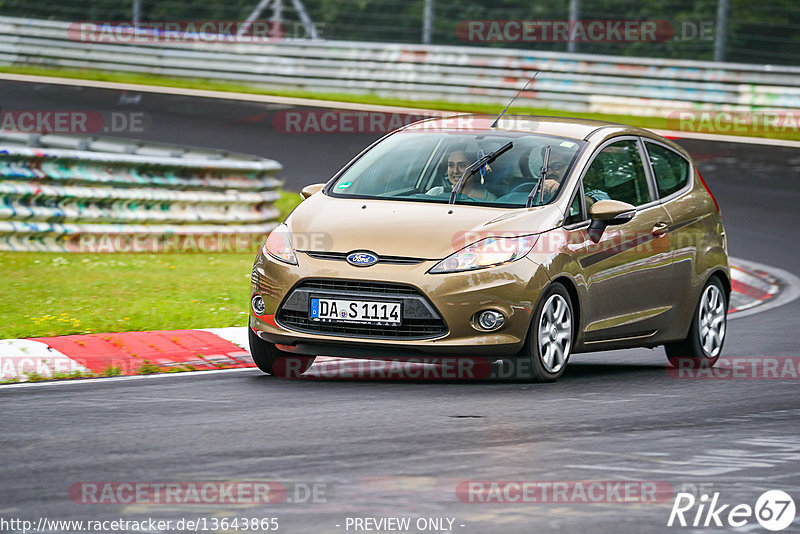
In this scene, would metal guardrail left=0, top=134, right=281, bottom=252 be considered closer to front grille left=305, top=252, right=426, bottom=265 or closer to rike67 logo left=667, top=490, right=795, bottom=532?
front grille left=305, top=252, right=426, bottom=265

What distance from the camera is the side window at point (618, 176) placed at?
31.4 feet

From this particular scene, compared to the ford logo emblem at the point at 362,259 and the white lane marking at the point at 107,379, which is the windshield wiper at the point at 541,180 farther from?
the white lane marking at the point at 107,379

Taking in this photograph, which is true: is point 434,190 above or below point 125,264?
above

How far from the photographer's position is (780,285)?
48.5 ft

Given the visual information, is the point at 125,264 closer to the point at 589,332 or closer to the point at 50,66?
the point at 589,332

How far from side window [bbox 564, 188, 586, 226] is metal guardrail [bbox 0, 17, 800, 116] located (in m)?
15.5

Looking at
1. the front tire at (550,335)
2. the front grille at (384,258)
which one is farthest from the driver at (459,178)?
the front grille at (384,258)

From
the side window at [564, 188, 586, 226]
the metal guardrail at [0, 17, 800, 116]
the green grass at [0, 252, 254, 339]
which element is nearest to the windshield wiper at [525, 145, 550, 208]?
the side window at [564, 188, 586, 226]

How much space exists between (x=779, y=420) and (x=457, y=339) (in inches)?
71.1

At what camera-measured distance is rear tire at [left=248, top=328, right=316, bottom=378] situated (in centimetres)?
908

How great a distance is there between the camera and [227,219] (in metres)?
16.3

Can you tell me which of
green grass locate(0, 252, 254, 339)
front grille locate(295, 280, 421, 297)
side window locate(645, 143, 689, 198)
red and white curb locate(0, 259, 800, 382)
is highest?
side window locate(645, 143, 689, 198)

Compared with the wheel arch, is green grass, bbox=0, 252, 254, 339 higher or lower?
lower

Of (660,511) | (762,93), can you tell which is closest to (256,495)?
(660,511)
